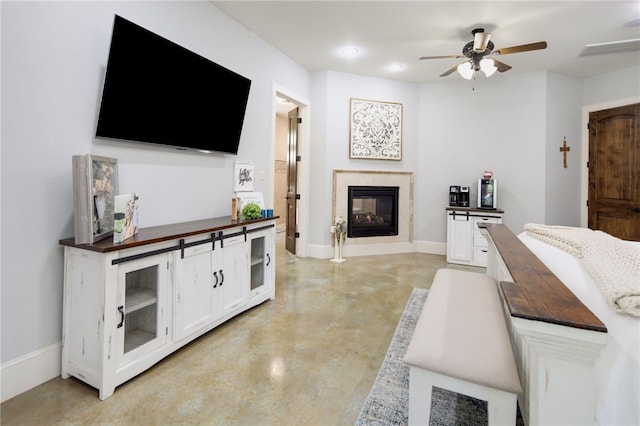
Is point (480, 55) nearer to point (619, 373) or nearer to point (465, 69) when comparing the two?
point (465, 69)

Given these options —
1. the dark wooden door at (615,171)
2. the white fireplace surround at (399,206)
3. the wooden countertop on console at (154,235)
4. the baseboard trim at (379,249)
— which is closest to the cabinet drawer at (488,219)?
the baseboard trim at (379,249)

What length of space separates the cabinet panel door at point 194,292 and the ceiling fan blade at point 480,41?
3313mm

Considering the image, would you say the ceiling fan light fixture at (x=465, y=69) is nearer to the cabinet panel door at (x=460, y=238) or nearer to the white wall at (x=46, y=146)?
the cabinet panel door at (x=460, y=238)

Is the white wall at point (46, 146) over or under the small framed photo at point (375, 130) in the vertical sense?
under

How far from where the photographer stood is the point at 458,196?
16.1 ft

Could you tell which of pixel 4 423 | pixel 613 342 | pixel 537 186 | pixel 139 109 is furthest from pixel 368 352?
pixel 537 186

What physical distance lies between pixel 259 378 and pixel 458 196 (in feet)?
13.6

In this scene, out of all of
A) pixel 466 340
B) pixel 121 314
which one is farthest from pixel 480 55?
pixel 121 314

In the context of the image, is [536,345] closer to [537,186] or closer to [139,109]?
[139,109]

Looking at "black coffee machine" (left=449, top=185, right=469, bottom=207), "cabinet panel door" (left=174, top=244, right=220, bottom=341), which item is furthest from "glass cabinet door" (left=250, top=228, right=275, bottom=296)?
"black coffee machine" (left=449, top=185, right=469, bottom=207)

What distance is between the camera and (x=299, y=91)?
4.52m

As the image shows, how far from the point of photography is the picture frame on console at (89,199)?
1689mm

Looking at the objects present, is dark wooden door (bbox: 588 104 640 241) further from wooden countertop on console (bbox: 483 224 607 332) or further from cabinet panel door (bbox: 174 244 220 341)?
cabinet panel door (bbox: 174 244 220 341)

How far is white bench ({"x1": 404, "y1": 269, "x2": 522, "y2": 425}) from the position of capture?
1.11 meters
